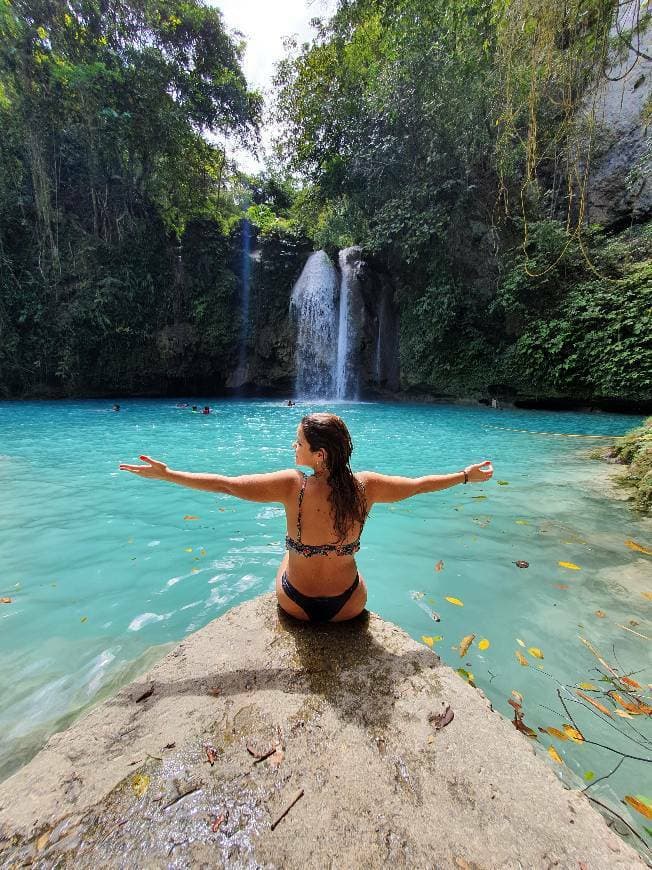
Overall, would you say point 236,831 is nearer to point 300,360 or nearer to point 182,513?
point 182,513

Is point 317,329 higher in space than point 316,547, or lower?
higher

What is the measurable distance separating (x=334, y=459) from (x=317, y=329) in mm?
16751

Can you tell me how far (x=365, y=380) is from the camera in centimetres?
1844

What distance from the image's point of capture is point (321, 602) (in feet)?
6.92

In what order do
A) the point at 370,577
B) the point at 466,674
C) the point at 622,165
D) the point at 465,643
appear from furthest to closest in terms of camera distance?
the point at 622,165 < the point at 370,577 < the point at 465,643 < the point at 466,674

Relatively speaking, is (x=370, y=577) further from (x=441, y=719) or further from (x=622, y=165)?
(x=622, y=165)

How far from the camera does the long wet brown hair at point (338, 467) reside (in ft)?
6.19

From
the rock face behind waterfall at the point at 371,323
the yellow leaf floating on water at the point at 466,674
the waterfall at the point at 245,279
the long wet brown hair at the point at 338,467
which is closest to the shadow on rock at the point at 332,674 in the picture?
the yellow leaf floating on water at the point at 466,674

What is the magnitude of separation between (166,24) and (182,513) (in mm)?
20180

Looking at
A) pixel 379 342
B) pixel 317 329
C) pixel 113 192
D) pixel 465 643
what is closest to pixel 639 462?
pixel 465 643

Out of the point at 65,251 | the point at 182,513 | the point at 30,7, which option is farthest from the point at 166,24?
the point at 182,513

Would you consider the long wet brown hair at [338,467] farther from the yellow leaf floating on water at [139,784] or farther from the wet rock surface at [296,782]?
the yellow leaf floating on water at [139,784]

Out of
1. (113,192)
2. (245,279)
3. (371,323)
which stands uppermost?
(113,192)

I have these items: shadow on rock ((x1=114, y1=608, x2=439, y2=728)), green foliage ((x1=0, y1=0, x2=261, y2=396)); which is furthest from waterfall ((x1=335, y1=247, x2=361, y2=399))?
shadow on rock ((x1=114, y1=608, x2=439, y2=728))
